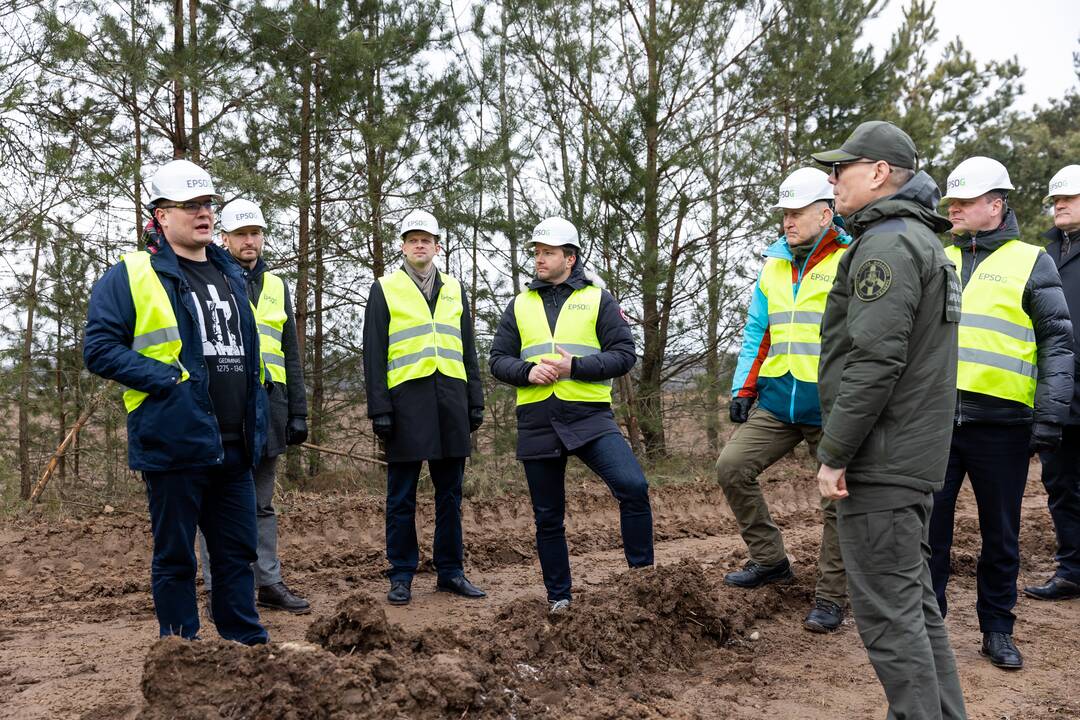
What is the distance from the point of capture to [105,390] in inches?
321

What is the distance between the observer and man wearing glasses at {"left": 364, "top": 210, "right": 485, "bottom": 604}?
5.52 metres

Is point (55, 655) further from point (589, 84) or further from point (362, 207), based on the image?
point (589, 84)

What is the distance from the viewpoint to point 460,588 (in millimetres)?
5812

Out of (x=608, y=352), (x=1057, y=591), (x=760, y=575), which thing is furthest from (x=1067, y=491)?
(x=608, y=352)

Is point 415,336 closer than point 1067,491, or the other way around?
point 415,336

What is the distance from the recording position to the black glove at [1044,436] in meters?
4.62

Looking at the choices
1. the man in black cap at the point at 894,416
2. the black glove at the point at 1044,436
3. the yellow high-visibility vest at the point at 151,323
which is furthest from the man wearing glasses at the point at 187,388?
the black glove at the point at 1044,436

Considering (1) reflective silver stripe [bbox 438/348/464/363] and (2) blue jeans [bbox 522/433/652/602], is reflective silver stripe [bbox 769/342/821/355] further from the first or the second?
(1) reflective silver stripe [bbox 438/348/464/363]

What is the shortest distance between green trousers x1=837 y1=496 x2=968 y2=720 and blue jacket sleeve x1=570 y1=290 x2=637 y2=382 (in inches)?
81.5

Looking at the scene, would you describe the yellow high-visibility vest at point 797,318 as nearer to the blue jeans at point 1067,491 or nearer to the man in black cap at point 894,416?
Result: the man in black cap at point 894,416

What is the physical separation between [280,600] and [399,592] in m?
0.72

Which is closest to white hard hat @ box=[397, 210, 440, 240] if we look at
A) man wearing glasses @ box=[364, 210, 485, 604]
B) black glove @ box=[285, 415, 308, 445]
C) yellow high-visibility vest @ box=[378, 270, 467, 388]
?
man wearing glasses @ box=[364, 210, 485, 604]

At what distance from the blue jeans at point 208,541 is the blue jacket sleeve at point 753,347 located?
114 inches

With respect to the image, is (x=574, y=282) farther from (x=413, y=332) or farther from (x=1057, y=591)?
(x=1057, y=591)
